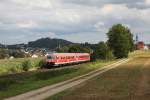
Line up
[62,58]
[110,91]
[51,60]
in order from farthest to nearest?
1. [62,58]
2. [51,60]
3. [110,91]

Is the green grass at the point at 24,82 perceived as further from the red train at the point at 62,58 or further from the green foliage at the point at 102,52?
the green foliage at the point at 102,52

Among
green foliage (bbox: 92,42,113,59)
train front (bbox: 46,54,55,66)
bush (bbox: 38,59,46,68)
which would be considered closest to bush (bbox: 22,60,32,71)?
train front (bbox: 46,54,55,66)

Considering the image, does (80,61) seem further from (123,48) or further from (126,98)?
(126,98)

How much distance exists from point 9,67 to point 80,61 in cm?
3581

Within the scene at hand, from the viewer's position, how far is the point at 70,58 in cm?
9312

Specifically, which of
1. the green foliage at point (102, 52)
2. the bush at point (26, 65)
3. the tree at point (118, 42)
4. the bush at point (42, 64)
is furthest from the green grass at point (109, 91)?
the tree at point (118, 42)

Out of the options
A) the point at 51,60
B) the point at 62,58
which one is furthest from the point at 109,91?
the point at 62,58

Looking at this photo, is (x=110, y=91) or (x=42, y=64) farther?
(x=42, y=64)

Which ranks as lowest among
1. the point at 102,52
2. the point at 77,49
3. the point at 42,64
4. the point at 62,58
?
the point at 42,64

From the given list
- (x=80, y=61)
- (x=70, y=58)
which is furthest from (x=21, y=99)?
(x=80, y=61)

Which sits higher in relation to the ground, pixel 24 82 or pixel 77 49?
pixel 77 49

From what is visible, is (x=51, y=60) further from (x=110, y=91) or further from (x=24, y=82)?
(x=110, y=91)

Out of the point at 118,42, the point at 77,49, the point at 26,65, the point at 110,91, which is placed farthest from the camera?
the point at 118,42

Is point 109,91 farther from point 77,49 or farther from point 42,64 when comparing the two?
point 77,49
